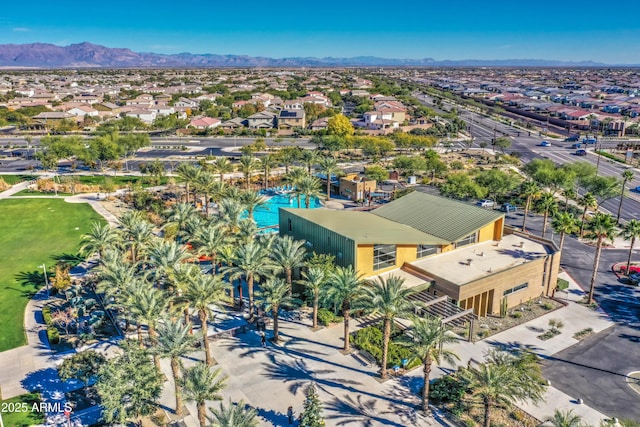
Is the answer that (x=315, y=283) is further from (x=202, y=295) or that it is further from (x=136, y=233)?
(x=136, y=233)

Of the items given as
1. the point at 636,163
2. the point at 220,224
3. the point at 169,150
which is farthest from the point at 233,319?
the point at 636,163

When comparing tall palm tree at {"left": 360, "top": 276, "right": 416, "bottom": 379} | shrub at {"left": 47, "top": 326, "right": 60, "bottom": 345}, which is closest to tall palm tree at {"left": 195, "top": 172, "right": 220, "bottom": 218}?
shrub at {"left": 47, "top": 326, "right": 60, "bottom": 345}

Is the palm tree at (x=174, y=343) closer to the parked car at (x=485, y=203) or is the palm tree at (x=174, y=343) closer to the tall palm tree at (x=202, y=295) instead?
the tall palm tree at (x=202, y=295)

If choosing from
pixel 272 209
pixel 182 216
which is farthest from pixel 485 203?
pixel 182 216

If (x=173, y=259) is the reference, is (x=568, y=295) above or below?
below

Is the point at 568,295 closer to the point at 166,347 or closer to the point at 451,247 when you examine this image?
the point at 451,247

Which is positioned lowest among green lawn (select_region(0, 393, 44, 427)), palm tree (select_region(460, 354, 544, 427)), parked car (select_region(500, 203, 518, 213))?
green lawn (select_region(0, 393, 44, 427))

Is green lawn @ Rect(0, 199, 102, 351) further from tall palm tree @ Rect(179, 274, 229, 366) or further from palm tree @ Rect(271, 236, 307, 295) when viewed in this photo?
palm tree @ Rect(271, 236, 307, 295)

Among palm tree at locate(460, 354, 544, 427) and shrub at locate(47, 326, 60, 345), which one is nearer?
palm tree at locate(460, 354, 544, 427)
